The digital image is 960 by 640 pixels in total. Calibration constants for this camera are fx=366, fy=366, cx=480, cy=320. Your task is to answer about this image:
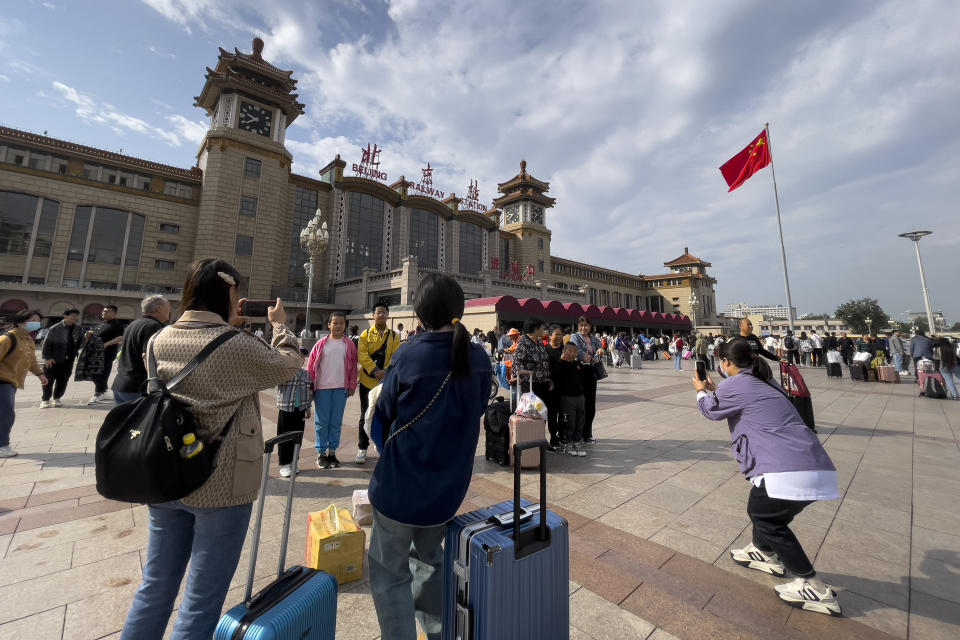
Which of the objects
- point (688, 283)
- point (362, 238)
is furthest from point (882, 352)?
point (688, 283)

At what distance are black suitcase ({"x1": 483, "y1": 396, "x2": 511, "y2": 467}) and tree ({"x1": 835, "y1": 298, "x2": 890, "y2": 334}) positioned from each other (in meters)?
68.7

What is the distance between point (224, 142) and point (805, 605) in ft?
122

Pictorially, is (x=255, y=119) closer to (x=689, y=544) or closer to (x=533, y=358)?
(x=533, y=358)

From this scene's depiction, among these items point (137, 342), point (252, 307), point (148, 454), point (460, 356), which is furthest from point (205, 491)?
point (252, 307)

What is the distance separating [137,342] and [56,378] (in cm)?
563

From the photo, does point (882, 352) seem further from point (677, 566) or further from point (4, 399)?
point (4, 399)

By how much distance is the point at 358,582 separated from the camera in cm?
239

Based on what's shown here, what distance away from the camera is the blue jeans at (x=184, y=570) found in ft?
4.67

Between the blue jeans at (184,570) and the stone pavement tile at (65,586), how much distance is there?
124cm

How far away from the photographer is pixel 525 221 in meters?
47.6

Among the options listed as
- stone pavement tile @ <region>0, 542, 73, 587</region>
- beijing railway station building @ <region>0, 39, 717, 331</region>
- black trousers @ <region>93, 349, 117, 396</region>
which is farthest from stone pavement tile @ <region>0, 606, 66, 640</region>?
beijing railway station building @ <region>0, 39, 717, 331</region>

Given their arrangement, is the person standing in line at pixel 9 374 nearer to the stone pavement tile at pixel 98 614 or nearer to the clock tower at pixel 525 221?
the stone pavement tile at pixel 98 614

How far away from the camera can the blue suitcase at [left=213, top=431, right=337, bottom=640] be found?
1233 mm

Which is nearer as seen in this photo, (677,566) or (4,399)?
(677,566)
